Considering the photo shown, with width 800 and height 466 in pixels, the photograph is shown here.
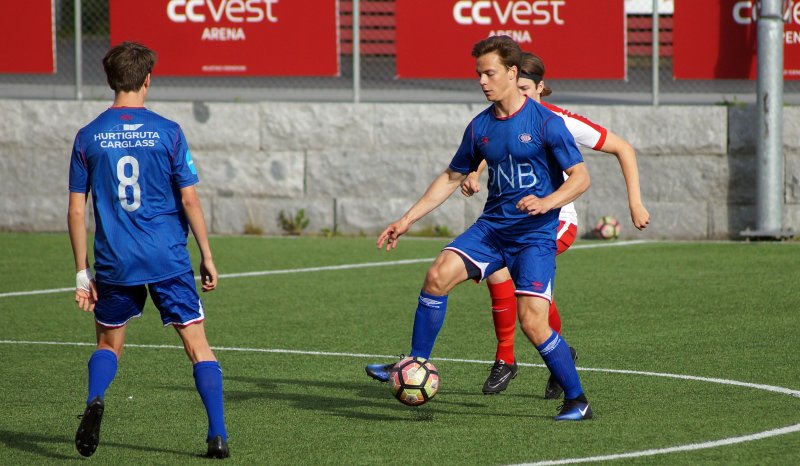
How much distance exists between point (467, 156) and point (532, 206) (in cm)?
74

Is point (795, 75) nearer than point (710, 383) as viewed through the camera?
No

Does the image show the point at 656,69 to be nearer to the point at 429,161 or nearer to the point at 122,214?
the point at 429,161

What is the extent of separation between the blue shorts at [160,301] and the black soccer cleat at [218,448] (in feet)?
1.79

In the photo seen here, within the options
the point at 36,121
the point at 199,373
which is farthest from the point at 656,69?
the point at 199,373

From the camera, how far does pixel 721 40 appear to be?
15.8m

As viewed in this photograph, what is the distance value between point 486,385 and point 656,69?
8.73 m

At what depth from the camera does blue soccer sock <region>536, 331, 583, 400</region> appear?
7.03 m

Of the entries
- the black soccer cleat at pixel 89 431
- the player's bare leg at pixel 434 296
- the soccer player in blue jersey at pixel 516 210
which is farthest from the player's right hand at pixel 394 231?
the black soccer cleat at pixel 89 431

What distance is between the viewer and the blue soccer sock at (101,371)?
20.5 ft

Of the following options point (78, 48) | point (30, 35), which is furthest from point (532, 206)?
point (30, 35)

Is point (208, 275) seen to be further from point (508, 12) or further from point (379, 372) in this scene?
point (508, 12)

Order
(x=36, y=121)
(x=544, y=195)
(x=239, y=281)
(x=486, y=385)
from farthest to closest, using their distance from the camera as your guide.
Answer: (x=36, y=121), (x=239, y=281), (x=486, y=385), (x=544, y=195)

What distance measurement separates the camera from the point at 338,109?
54.5 feet

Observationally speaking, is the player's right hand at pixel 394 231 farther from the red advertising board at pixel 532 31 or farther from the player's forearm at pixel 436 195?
the red advertising board at pixel 532 31
